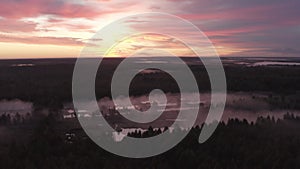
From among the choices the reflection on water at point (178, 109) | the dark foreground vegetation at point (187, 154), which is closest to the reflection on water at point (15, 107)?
the reflection on water at point (178, 109)

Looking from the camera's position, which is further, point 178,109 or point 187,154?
point 178,109

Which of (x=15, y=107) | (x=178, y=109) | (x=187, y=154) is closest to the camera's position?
(x=187, y=154)

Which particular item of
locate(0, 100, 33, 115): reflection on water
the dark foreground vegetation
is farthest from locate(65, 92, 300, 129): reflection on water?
the dark foreground vegetation

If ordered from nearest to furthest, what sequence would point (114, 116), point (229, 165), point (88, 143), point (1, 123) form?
1. point (229, 165)
2. point (88, 143)
3. point (1, 123)
4. point (114, 116)

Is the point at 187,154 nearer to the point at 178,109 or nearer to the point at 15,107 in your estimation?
the point at 178,109

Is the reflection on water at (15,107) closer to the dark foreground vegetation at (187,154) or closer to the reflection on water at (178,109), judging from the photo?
the reflection on water at (178,109)

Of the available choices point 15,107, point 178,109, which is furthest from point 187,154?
point 15,107

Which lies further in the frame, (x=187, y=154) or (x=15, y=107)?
(x=15, y=107)

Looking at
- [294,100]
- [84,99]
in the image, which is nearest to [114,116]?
[84,99]

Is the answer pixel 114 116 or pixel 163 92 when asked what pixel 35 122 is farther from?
pixel 163 92

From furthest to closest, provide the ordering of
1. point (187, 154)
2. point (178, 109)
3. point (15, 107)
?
point (15, 107), point (178, 109), point (187, 154)
